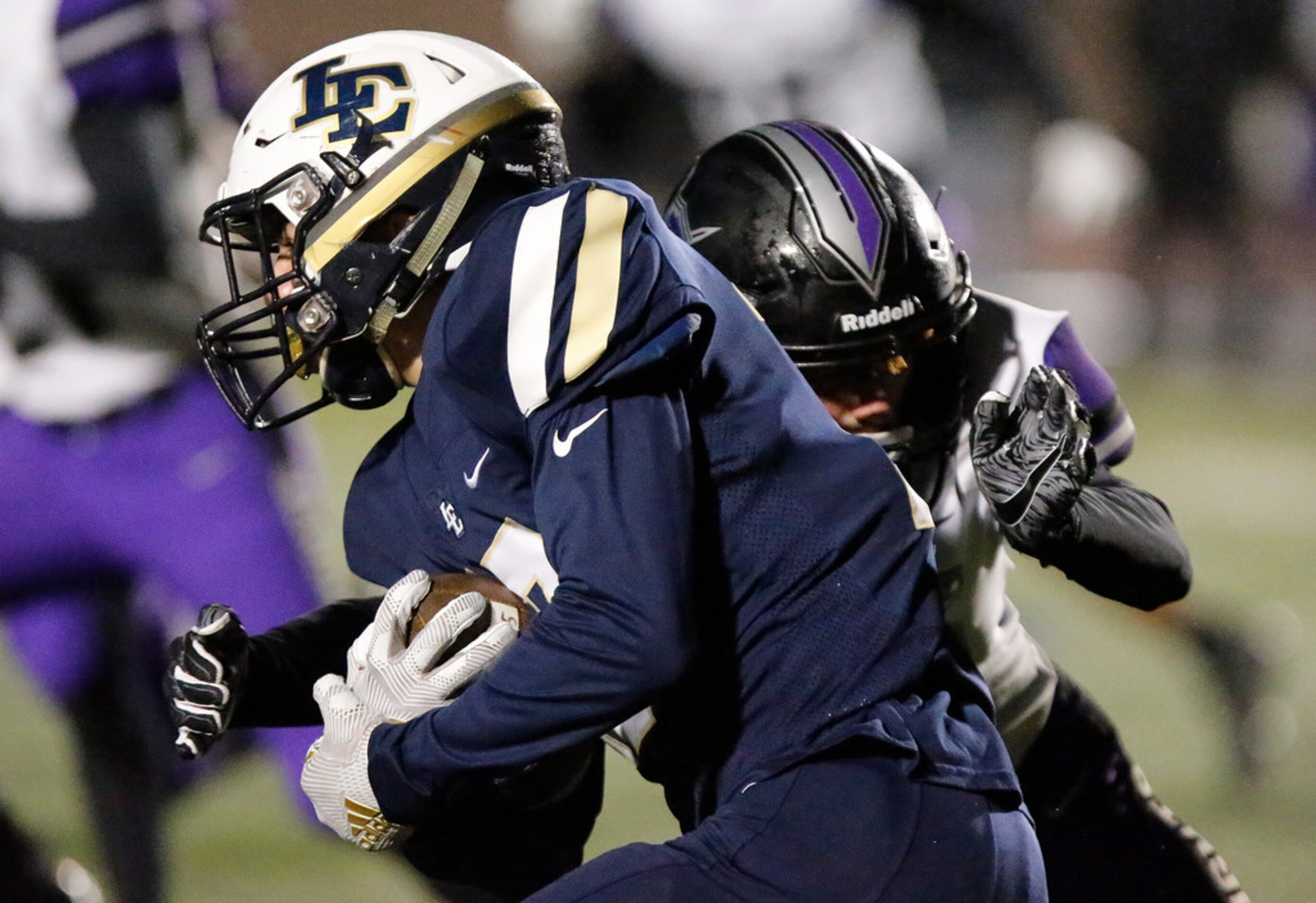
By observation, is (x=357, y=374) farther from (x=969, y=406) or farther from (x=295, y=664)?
(x=969, y=406)

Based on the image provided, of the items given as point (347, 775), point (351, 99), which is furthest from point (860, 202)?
point (347, 775)

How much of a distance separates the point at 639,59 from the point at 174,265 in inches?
187

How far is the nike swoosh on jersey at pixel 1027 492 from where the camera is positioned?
6.63ft

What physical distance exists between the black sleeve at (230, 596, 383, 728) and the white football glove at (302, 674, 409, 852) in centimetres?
29

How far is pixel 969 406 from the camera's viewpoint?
7.98 feet

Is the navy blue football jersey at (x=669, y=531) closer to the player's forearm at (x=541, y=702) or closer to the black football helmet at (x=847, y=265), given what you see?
the player's forearm at (x=541, y=702)

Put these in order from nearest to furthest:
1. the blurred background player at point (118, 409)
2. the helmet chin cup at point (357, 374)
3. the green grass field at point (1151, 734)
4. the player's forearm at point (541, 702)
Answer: the player's forearm at point (541, 702)
the helmet chin cup at point (357, 374)
the blurred background player at point (118, 409)
the green grass field at point (1151, 734)

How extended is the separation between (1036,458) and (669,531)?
609 mm

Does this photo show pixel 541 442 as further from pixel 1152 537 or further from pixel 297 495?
pixel 297 495

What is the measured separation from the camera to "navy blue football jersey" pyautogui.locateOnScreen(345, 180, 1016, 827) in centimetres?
163

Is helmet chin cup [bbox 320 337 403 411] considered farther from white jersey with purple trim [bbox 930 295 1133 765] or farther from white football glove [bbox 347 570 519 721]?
white jersey with purple trim [bbox 930 295 1133 765]

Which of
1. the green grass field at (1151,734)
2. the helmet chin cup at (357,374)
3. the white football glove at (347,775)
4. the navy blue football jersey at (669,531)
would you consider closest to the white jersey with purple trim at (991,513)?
the navy blue football jersey at (669,531)

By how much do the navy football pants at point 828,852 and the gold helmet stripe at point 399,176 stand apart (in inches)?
31.0

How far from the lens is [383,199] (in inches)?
78.8
